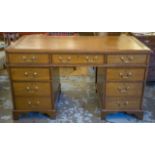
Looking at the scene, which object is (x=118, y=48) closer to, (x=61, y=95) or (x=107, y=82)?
(x=107, y=82)

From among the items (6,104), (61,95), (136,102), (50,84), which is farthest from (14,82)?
(136,102)

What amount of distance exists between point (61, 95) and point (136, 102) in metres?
1.01

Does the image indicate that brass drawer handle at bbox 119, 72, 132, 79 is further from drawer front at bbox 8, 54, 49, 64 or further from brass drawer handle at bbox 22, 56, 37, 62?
brass drawer handle at bbox 22, 56, 37, 62

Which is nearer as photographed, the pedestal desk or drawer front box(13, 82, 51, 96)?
the pedestal desk

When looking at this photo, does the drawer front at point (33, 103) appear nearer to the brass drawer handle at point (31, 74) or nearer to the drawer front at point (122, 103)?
the brass drawer handle at point (31, 74)

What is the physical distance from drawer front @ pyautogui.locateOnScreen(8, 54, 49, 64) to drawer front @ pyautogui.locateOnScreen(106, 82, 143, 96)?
645 millimetres

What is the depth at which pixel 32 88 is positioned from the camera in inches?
78.1

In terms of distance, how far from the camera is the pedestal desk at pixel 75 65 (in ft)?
5.99

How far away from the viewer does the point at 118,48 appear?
6.08ft

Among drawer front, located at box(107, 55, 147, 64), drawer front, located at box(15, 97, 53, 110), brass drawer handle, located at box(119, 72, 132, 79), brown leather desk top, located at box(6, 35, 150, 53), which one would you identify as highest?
brown leather desk top, located at box(6, 35, 150, 53)

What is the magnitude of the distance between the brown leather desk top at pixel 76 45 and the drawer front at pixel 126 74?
0.19 meters

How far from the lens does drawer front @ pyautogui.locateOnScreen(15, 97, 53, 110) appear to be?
2.03 metres

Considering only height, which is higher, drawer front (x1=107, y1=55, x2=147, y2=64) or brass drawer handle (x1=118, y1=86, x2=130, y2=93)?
drawer front (x1=107, y1=55, x2=147, y2=64)

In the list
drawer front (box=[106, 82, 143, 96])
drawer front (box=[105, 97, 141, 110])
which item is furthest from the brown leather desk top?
drawer front (box=[105, 97, 141, 110])
